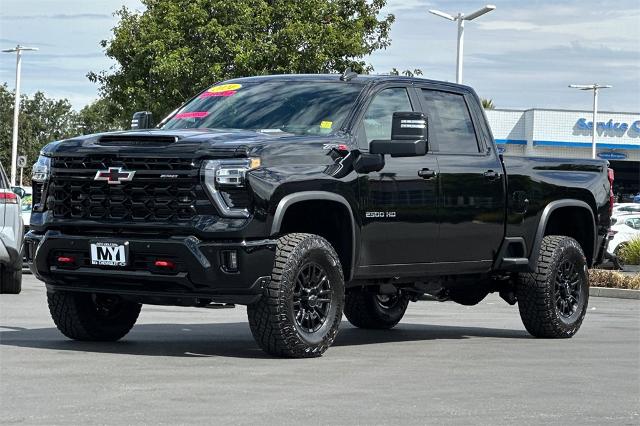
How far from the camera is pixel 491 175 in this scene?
11.8m

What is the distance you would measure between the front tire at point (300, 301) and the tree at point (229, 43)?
31.6m

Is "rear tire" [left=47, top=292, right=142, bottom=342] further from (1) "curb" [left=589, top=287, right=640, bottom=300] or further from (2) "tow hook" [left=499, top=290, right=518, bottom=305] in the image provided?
(1) "curb" [left=589, top=287, right=640, bottom=300]

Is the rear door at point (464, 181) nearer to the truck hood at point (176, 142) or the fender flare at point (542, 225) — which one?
the fender flare at point (542, 225)

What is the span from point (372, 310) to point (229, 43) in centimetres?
2955

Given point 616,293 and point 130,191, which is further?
point 616,293

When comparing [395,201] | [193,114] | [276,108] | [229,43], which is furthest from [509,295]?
[229,43]

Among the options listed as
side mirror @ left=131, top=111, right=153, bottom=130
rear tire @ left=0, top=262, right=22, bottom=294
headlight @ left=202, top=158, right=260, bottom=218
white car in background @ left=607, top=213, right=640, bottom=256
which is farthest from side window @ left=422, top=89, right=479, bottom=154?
white car in background @ left=607, top=213, right=640, bottom=256

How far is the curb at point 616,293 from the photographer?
70.8 feet

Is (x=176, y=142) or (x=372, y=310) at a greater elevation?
(x=176, y=142)

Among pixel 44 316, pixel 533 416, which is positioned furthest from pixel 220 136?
pixel 44 316

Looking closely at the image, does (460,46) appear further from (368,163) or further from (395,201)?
(368,163)

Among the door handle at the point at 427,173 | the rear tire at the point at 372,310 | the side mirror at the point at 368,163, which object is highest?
the side mirror at the point at 368,163

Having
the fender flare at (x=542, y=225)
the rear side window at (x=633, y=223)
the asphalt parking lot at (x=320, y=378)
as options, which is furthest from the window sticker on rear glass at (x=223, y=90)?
the rear side window at (x=633, y=223)

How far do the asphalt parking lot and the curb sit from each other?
8.42 metres
